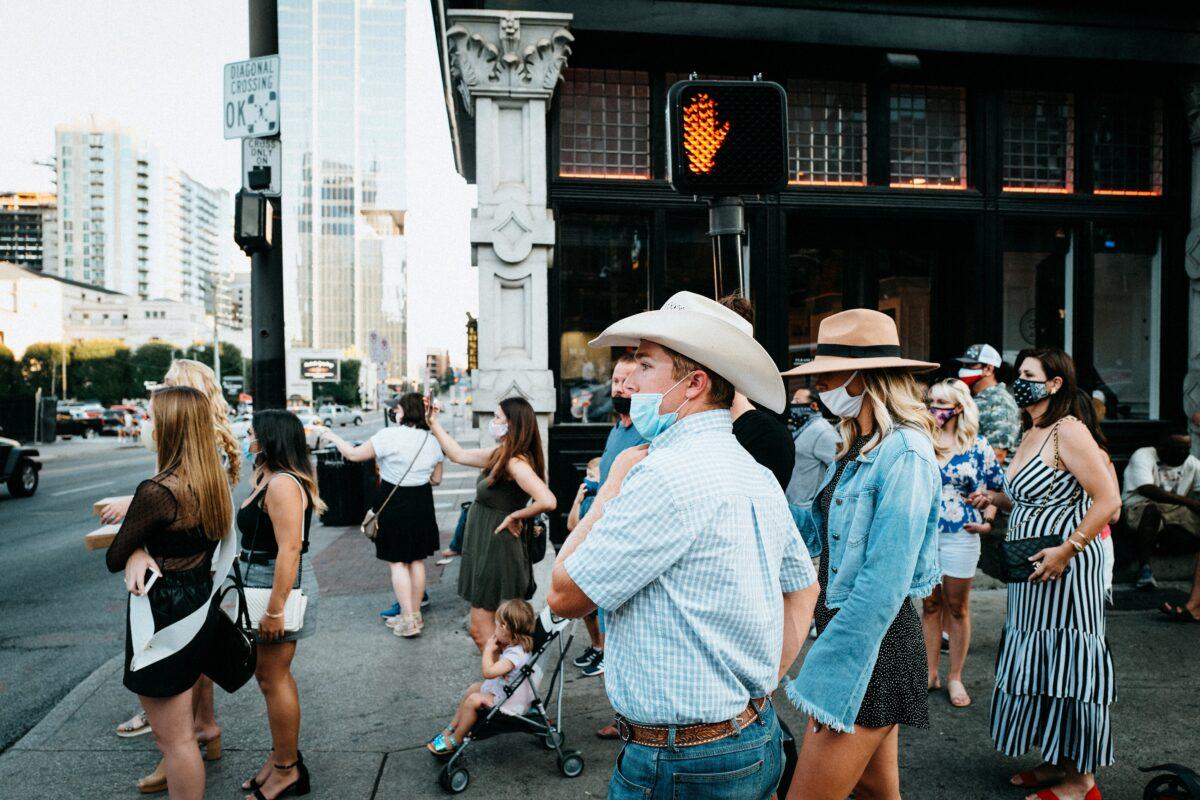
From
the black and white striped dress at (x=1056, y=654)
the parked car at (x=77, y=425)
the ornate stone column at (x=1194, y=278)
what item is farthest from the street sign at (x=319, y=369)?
the black and white striped dress at (x=1056, y=654)

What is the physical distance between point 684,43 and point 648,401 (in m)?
7.67

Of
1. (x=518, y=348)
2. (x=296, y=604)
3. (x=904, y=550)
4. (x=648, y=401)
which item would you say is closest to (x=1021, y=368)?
(x=904, y=550)

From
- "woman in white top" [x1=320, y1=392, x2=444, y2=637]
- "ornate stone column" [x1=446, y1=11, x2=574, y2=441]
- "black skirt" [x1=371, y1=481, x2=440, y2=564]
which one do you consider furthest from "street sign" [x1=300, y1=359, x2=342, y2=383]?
"black skirt" [x1=371, y1=481, x2=440, y2=564]

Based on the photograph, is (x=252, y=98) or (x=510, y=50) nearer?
(x=252, y=98)

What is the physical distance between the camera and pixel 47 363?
286 ft

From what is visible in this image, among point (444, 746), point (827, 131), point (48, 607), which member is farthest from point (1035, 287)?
point (48, 607)

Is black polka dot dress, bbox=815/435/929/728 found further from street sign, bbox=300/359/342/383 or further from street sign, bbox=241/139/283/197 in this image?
street sign, bbox=300/359/342/383

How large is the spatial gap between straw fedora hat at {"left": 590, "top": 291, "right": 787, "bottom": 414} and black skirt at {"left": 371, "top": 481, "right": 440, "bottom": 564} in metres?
5.04

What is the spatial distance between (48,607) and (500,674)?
6.46 m

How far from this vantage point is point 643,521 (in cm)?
172

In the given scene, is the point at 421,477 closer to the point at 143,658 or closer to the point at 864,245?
the point at 143,658

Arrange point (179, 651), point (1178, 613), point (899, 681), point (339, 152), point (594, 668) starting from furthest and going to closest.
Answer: point (339, 152) → point (1178, 613) → point (594, 668) → point (179, 651) → point (899, 681)

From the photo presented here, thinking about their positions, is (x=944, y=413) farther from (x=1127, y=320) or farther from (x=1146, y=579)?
(x=1127, y=320)

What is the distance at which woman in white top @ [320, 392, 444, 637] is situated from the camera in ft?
21.6
